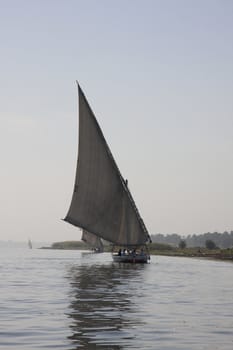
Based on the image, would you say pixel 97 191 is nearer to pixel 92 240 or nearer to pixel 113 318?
pixel 113 318

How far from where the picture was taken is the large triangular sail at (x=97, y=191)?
7850 cm

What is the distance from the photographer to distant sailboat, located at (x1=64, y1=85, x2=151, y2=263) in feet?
258

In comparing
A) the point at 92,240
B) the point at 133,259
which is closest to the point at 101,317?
the point at 133,259

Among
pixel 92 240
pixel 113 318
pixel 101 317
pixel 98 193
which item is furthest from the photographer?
pixel 92 240

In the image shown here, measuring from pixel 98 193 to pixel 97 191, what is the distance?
1.22 feet

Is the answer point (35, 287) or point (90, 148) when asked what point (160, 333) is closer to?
point (35, 287)

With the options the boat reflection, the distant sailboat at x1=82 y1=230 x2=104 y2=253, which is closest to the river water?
the boat reflection

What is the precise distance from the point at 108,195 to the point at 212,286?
122 ft

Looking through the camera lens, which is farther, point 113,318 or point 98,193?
point 98,193

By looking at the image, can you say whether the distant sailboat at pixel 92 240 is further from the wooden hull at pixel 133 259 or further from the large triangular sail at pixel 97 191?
the large triangular sail at pixel 97 191

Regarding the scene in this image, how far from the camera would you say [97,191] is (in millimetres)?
80562

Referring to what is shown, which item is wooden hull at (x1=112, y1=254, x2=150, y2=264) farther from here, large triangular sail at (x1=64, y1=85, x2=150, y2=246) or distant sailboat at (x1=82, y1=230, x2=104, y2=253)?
distant sailboat at (x1=82, y1=230, x2=104, y2=253)

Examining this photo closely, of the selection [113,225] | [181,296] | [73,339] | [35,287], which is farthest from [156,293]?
[113,225]

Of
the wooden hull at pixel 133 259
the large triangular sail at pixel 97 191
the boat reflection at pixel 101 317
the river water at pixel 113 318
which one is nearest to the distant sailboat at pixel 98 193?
the large triangular sail at pixel 97 191
